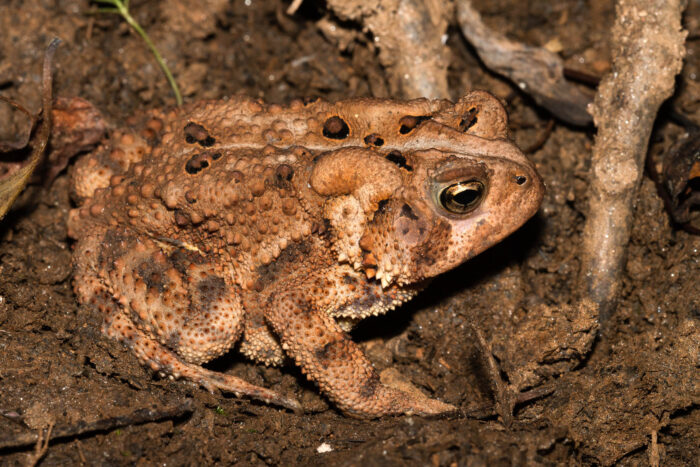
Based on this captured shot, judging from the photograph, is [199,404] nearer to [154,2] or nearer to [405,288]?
[405,288]

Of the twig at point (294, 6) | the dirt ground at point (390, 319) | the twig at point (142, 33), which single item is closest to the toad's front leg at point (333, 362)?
the dirt ground at point (390, 319)

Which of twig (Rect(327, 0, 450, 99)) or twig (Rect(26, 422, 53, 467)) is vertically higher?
twig (Rect(327, 0, 450, 99))

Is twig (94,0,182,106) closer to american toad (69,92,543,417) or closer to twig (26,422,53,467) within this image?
american toad (69,92,543,417)

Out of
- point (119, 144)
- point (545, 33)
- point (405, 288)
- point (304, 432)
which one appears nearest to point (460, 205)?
point (405, 288)

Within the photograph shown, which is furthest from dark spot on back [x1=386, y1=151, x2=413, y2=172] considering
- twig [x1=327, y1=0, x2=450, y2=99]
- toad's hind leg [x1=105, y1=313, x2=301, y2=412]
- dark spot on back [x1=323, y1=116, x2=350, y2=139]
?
toad's hind leg [x1=105, y1=313, x2=301, y2=412]

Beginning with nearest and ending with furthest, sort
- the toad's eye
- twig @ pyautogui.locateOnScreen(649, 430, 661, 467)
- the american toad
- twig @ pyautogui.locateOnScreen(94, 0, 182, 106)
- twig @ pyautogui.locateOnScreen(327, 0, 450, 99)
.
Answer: the toad's eye < the american toad < twig @ pyautogui.locateOnScreen(649, 430, 661, 467) < twig @ pyautogui.locateOnScreen(327, 0, 450, 99) < twig @ pyautogui.locateOnScreen(94, 0, 182, 106)

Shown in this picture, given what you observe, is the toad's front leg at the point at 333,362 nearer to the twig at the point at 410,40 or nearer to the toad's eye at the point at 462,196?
the toad's eye at the point at 462,196
